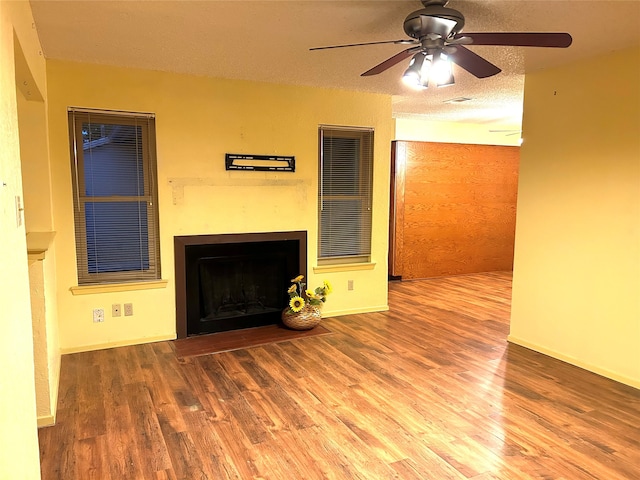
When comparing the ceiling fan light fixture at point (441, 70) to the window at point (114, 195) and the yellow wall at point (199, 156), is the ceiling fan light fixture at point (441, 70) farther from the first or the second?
the window at point (114, 195)

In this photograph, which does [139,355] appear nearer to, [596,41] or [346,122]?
[346,122]

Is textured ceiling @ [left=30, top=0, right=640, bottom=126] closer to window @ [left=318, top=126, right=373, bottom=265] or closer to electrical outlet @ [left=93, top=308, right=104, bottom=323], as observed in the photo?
window @ [left=318, top=126, right=373, bottom=265]

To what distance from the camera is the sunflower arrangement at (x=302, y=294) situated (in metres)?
4.28

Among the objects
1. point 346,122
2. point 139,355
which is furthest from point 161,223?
point 346,122

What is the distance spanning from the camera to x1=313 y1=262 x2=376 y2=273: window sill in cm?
468

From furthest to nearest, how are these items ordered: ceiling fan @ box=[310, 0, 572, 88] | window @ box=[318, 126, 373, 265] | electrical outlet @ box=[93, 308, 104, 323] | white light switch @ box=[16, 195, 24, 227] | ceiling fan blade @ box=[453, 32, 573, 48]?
window @ box=[318, 126, 373, 265], electrical outlet @ box=[93, 308, 104, 323], ceiling fan @ box=[310, 0, 572, 88], ceiling fan blade @ box=[453, 32, 573, 48], white light switch @ box=[16, 195, 24, 227]

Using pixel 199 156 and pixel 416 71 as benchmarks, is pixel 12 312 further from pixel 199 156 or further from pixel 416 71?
pixel 199 156

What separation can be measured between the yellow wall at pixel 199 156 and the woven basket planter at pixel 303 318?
1.41ft

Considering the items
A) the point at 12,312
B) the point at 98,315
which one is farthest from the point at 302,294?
the point at 12,312

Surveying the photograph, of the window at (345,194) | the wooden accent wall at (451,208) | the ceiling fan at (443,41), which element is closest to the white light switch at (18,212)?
the ceiling fan at (443,41)

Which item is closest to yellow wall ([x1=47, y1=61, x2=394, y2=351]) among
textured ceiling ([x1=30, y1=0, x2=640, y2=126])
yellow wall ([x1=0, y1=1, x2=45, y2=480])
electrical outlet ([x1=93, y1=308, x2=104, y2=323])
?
electrical outlet ([x1=93, y1=308, x2=104, y2=323])

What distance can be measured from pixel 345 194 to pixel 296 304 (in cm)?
125

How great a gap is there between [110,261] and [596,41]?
3.89m

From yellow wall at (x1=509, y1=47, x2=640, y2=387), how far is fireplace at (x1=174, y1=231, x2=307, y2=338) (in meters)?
2.08
